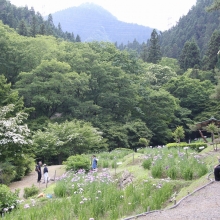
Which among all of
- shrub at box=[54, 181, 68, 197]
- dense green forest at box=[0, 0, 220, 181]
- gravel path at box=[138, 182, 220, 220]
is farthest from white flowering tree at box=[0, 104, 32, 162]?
gravel path at box=[138, 182, 220, 220]

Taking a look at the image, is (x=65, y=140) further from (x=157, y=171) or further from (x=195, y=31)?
(x=195, y=31)

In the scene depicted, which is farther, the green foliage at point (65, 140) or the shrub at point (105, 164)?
the green foliage at point (65, 140)

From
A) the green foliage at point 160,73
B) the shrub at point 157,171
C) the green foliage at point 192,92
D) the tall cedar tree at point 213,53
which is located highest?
the tall cedar tree at point 213,53

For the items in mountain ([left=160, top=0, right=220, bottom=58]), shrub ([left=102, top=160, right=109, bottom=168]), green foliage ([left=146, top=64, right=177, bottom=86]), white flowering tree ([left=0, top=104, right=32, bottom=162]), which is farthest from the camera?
mountain ([left=160, top=0, right=220, bottom=58])

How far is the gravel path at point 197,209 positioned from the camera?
5105mm

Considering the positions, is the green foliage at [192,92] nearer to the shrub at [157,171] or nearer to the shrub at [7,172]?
the shrub at [7,172]

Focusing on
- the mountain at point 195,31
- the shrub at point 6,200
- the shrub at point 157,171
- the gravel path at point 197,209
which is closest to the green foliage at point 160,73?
the shrub at point 157,171

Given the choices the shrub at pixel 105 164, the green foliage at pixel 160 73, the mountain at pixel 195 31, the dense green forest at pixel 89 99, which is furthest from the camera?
the mountain at pixel 195 31

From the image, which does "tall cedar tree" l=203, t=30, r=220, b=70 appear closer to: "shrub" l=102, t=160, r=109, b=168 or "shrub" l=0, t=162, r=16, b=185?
"shrub" l=102, t=160, r=109, b=168

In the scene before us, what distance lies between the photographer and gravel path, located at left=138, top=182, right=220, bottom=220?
16.8 ft

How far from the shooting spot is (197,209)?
548cm

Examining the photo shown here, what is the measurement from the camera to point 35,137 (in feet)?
65.5

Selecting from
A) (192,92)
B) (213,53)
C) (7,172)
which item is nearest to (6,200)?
(7,172)

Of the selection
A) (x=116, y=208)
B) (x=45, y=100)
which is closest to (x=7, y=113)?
(x=45, y=100)
